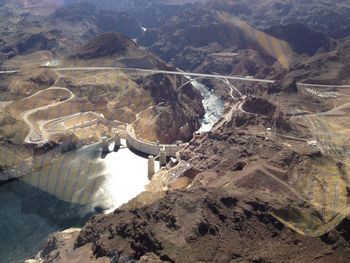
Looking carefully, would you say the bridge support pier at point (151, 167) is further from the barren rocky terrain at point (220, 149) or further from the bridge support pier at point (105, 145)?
the bridge support pier at point (105, 145)

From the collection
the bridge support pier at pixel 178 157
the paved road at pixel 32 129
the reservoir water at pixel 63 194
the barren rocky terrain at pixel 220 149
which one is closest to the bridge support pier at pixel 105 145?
the reservoir water at pixel 63 194

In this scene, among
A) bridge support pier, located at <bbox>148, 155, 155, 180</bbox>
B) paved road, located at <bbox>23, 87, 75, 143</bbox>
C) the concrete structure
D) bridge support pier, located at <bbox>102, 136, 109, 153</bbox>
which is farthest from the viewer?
bridge support pier, located at <bbox>102, 136, 109, 153</bbox>

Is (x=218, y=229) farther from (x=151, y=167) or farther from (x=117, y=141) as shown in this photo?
(x=117, y=141)

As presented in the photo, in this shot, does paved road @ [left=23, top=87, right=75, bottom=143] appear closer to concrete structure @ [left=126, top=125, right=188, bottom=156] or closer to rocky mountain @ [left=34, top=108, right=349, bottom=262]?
concrete structure @ [left=126, top=125, right=188, bottom=156]

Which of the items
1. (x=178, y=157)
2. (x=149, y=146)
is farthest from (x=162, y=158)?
(x=149, y=146)

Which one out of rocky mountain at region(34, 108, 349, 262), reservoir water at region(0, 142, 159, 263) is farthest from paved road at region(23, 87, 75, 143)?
rocky mountain at region(34, 108, 349, 262)

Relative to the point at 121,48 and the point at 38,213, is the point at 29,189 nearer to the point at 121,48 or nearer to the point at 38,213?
the point at 38,213
